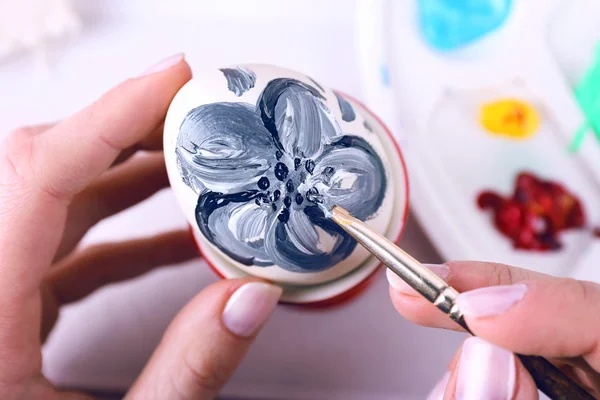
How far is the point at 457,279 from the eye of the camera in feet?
1.50

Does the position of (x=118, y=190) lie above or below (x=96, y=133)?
below

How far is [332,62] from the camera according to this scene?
88 cm

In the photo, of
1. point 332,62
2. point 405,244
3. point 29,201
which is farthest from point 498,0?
point 29,201

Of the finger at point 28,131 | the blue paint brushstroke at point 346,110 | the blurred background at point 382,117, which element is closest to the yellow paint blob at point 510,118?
the blurred background at point 382,117

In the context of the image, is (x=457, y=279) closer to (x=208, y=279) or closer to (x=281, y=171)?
(x=281, y=171)

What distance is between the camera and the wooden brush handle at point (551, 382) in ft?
1.31

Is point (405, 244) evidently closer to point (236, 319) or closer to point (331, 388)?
point (331, 388)

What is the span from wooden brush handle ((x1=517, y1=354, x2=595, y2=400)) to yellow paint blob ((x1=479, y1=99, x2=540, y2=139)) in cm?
49

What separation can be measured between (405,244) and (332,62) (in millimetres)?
331

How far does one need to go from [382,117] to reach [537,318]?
0.40 metres

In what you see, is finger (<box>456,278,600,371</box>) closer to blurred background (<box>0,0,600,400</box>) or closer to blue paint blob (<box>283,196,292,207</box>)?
blue paint blob (<box>283,196,292,207</box>)

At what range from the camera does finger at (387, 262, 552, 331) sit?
0.45 metres

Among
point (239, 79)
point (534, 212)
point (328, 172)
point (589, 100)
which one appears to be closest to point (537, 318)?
point (328, 172)

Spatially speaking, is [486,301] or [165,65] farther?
[165,65]
